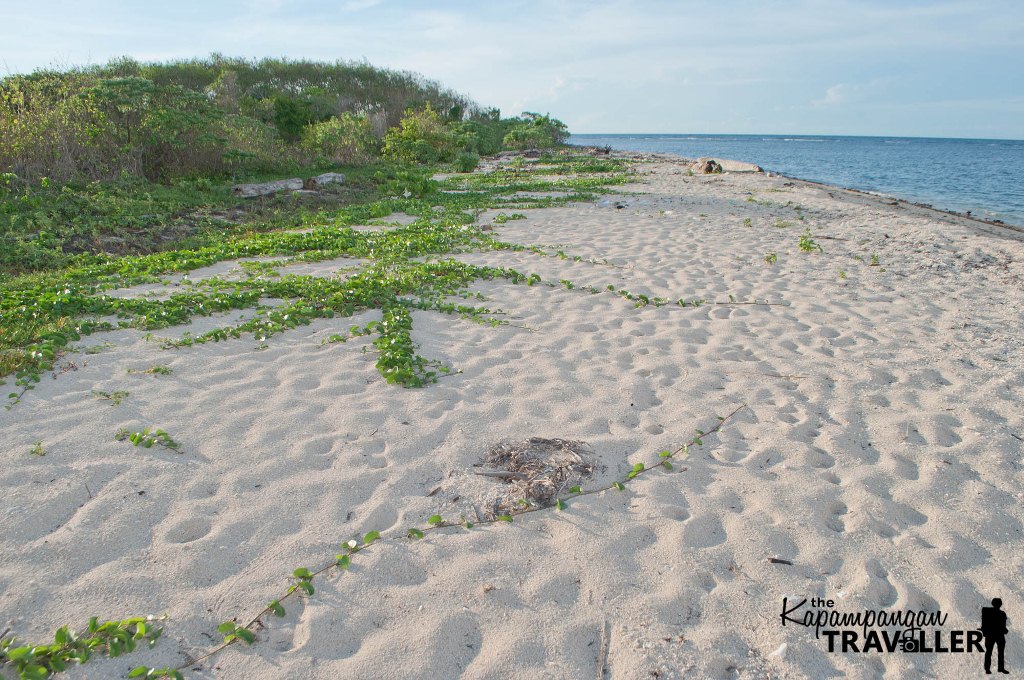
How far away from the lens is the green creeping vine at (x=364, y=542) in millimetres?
2238

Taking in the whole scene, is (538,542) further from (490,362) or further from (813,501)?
(490,362)

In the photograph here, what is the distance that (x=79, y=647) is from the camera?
215 cm

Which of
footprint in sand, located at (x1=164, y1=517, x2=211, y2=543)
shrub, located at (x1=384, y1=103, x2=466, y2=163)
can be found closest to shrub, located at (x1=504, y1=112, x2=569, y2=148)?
shrub, located at (x1=384, y1=103, x2=466, y2=163)

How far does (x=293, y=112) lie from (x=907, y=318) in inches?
749

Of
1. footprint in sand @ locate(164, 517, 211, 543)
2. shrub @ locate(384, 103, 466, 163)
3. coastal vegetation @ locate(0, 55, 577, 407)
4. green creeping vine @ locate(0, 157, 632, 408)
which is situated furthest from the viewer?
shrub @ locate(384, 103, 466, 163)

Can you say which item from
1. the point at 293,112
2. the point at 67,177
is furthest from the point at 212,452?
the point at 293,112

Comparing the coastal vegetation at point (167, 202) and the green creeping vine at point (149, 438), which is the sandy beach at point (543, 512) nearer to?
the green creeping vine at point (149, 438)

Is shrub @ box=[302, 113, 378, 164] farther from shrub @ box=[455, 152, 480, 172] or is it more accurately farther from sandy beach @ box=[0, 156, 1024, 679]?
sandy beach @ box=[0, 156, 1024, 679]

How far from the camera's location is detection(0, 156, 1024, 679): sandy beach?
2.28 meters

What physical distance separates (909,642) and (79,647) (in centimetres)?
309

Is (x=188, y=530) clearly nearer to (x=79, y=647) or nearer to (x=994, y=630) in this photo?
(x=79, y=647)
